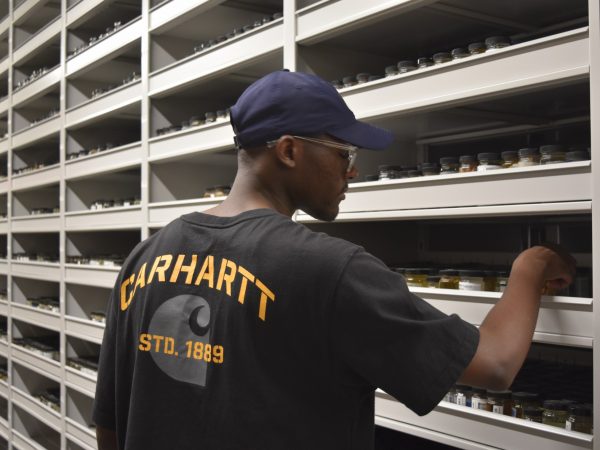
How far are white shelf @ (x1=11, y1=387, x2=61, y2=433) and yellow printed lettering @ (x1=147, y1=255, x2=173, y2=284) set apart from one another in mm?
2786

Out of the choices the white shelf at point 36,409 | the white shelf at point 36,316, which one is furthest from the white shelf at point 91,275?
the white shelf at point 36,409

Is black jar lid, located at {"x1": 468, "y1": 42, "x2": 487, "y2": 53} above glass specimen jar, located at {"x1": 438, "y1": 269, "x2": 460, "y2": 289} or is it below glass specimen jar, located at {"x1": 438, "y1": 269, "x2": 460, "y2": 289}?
above

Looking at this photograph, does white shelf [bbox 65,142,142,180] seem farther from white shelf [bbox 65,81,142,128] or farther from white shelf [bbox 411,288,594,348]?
white shelf [bbox 411,288,594,348]

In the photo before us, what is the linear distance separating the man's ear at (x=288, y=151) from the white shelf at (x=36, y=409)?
296 cm

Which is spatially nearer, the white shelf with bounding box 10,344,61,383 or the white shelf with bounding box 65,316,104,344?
the white shelf with bounding box 65,316,104,344

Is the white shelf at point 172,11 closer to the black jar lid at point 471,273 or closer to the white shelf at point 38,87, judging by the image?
the white shelf at point 38,87

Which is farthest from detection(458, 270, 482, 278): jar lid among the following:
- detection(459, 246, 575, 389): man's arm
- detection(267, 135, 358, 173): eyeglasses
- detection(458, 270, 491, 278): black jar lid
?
detection(267, 135, 358, 173): eyeglasses

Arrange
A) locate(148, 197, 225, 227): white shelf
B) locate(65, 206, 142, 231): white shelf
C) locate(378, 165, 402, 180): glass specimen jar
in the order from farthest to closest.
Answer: locate(65, 206, 142, 231): white shelf < locate(148, 197, 225, 227): white shelf < locate(378, 165, 402, 180): glass specimen jar

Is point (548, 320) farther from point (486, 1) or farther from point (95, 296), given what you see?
point (95, 296)

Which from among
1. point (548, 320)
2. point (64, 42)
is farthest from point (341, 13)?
point (64, 42)

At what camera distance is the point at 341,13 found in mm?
1657

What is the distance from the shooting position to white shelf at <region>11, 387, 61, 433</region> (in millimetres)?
3545

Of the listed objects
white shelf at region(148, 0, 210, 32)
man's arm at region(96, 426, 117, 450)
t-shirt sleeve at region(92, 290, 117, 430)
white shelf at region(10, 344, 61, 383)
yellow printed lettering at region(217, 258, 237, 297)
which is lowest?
white shelf at region(10, 344, 61, 383)

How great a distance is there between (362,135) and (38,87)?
3.31 metres
